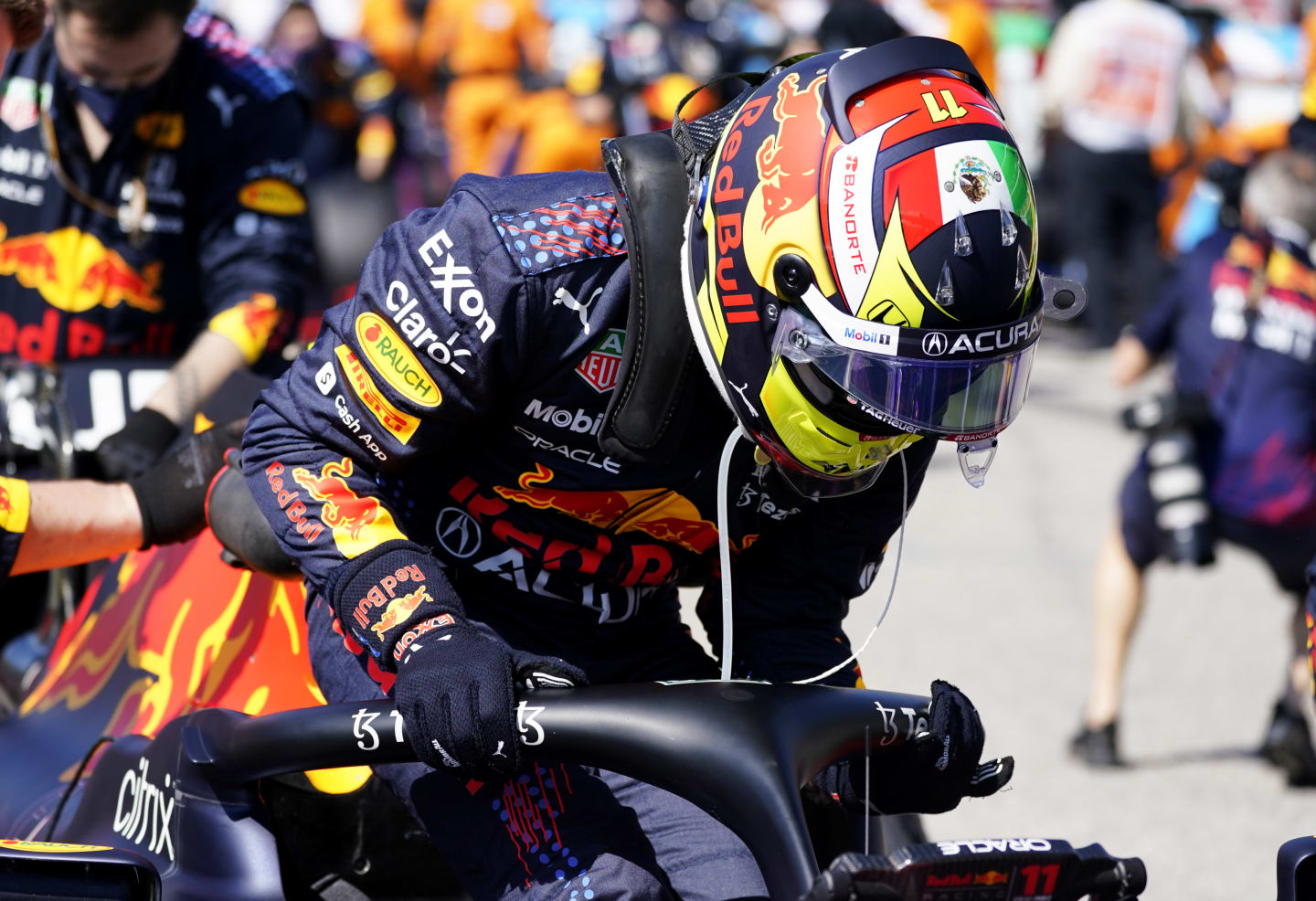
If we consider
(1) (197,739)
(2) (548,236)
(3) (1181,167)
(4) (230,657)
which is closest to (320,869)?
(1) (197,739)

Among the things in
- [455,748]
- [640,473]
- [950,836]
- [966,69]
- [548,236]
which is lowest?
[950,836]

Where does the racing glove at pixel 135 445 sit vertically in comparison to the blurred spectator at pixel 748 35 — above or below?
below

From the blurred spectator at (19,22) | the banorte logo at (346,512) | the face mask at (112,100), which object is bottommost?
the banorte logo at (346,512)

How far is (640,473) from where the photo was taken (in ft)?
6.78

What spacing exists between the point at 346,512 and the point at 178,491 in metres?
0.54

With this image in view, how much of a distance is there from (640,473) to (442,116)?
10524 millimetres

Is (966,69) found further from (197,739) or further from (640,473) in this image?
(197,739)

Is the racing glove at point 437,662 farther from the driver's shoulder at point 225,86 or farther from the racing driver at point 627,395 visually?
the driver's shoulder at point 225,86

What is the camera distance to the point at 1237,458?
4.79 metres

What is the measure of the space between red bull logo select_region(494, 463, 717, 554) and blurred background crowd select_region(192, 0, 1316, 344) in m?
6.52

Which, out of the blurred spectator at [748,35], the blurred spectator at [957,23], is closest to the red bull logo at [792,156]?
the blurred spectator at [957,23]

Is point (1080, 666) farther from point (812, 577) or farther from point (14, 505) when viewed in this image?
point (14, 505)

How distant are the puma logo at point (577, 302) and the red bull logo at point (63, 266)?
1787 mm

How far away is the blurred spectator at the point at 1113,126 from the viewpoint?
9.65 metres
